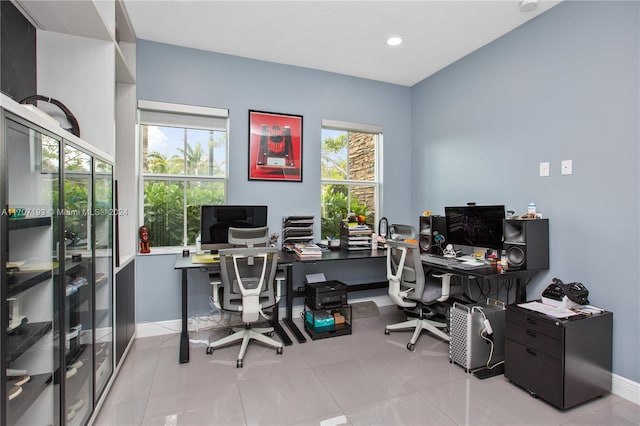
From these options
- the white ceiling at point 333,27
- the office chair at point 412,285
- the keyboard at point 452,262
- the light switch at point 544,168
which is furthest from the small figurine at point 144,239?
the light switch at point 544,168

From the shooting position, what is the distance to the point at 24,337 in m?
1.32

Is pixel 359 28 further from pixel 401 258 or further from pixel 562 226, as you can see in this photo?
pixel 562 226

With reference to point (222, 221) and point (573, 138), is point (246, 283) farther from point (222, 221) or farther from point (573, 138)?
point (573, 138)

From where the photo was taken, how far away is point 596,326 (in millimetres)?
2109

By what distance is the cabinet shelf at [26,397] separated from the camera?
1.18 metres

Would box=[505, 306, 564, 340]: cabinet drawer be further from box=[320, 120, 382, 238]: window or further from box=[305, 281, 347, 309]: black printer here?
box=[320, 120, 382, 238]: window

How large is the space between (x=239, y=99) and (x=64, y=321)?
262 centimetres

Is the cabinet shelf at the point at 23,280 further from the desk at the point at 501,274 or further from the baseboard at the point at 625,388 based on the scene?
the baseboard at the point at 625,388

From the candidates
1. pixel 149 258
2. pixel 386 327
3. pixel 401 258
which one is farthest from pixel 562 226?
pixel 149 258

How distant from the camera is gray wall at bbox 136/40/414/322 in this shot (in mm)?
3145

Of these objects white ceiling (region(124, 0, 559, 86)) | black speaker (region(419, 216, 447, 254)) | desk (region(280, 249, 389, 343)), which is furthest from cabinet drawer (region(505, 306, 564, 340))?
white ceiling (region(124, 0, 559, 86))

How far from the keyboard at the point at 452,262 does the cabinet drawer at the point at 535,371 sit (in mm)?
624

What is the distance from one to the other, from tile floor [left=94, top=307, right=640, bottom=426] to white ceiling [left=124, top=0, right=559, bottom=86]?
2958 millimetres

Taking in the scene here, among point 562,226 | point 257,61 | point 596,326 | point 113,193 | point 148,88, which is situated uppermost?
point 257,61
